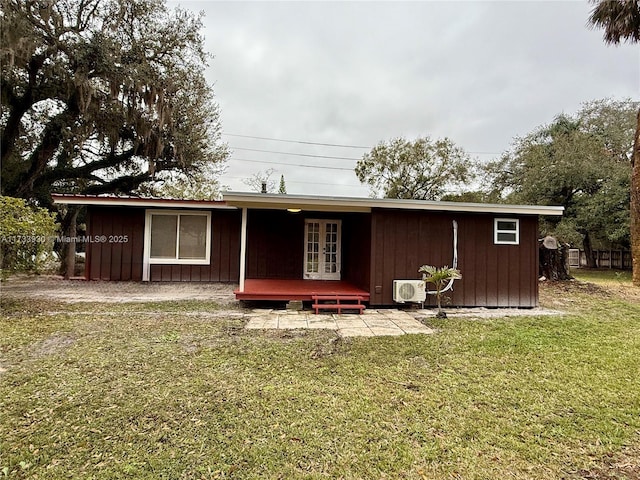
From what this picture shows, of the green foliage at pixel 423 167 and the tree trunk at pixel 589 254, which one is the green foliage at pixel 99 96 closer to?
the green foliage at pixel 423 167

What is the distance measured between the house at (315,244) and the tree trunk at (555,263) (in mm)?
4221

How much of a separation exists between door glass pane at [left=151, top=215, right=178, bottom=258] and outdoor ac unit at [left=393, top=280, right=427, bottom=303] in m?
5.73

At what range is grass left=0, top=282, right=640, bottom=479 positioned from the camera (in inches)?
71.4

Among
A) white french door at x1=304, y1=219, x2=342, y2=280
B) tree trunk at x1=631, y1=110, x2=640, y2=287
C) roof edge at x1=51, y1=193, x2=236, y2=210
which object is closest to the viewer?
roof edge at x1=51, y1=193, x2=236, y2=210

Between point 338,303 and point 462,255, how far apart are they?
2.48 m

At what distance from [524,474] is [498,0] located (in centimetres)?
1015

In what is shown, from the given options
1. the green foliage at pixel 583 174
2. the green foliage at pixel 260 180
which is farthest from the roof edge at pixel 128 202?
the green foliage at pixel 583 174

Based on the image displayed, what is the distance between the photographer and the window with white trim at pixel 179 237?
8.41 metres

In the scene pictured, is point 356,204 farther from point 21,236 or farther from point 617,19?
point 617,19

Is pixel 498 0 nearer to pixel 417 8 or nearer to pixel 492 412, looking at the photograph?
pixel 417 8

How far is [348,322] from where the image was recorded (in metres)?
4.99

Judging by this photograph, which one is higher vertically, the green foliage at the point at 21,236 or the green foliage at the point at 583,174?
the green foliage at the point at 583,174

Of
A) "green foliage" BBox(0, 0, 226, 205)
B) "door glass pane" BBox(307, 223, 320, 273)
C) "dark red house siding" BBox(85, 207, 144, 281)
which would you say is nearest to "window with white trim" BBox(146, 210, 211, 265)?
"dark red house siding" BBox(85, 207, 144, 281)

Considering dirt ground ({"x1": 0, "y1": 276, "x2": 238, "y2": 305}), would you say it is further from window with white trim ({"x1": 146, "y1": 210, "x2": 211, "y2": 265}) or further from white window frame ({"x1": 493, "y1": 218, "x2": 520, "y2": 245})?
white window frame ({"x1": 493, "y1": 218, "x2": 520, "y2": 245})
